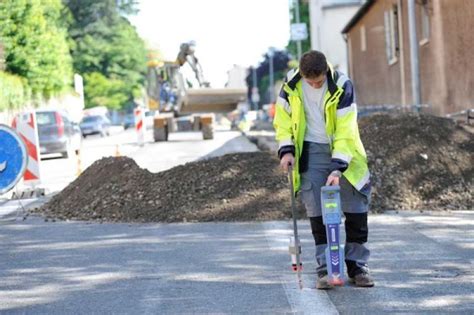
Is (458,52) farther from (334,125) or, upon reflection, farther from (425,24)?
(334,125)

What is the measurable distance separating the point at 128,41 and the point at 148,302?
91.6 metres

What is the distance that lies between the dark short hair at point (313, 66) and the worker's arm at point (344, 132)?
0.78ft

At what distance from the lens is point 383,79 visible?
36.1 meters

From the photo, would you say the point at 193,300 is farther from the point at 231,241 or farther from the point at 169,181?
the point at 169,181

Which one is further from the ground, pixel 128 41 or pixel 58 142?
pixel 128 41

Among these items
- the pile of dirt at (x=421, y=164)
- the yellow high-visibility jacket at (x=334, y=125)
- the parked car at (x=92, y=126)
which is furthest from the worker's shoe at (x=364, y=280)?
the parked car at (x=92, y=126)

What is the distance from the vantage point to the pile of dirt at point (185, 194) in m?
11.6

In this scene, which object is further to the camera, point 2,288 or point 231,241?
point 231,241

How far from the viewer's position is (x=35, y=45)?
43.3 metres

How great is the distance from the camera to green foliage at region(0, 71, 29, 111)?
39.8 metres

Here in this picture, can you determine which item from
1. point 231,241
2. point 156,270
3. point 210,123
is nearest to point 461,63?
point 231,241

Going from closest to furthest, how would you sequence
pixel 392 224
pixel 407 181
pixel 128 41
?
pixel 392 224 → pixel 407 181 → pixel 128 41

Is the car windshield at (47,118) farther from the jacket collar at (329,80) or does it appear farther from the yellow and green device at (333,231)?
the yellow and green device at (333,231)

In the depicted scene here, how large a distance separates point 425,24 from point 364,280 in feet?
66.6
